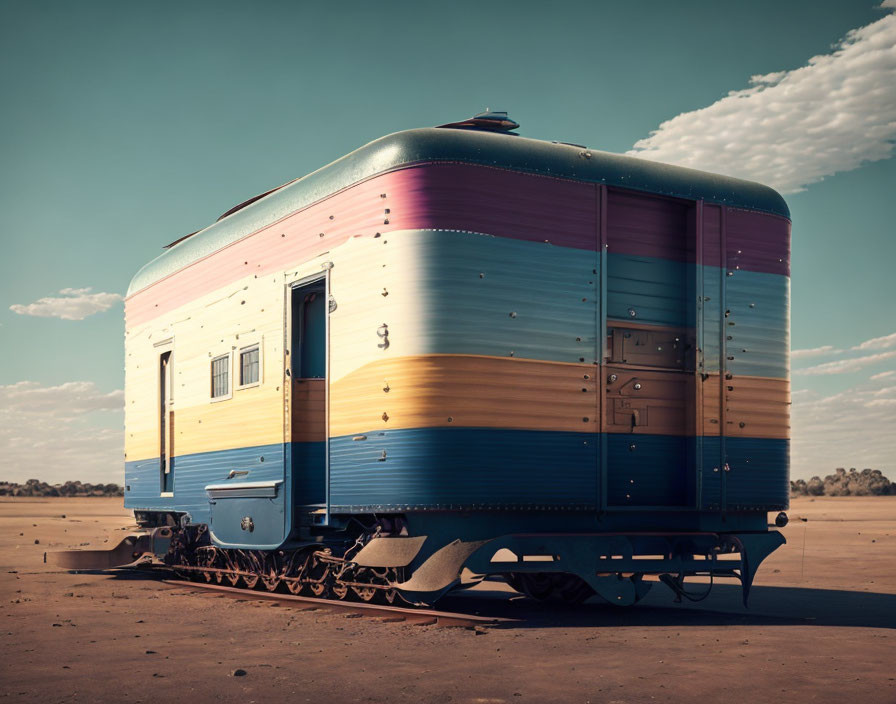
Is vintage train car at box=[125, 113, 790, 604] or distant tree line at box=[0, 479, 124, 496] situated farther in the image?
distant tree line at box=[0, 479, 124, 496]

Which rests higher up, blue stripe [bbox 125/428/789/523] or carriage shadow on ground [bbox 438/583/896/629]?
blue stripe [bbox 125/428/789/523]

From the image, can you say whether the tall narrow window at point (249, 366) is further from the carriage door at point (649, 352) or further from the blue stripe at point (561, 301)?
the carriage door at point (649, 352)

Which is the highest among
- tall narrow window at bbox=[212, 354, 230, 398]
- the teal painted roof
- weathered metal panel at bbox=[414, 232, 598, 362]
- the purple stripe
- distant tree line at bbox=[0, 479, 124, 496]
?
the teal painted roof

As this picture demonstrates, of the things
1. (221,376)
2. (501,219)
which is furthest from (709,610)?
(221,376)

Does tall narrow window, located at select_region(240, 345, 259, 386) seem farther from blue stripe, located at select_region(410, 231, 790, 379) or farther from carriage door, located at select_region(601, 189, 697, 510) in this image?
carriage door, located at select_region(601, 189, 697, 510)

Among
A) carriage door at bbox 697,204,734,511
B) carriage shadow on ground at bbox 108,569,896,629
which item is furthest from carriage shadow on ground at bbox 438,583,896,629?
carriage door at bbox 697,204,734,511

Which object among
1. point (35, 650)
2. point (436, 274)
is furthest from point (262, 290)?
point (35, 650)

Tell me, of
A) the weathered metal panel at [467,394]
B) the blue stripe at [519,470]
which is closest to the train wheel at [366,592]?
the blue stripe at [519,470]

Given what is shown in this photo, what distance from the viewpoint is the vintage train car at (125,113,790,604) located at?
989 cm

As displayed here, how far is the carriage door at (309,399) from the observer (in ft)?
37.8

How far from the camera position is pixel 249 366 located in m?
12.7

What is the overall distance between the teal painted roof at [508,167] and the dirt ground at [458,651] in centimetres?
427

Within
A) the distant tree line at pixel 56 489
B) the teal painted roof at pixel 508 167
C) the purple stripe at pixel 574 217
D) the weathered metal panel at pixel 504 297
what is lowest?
the distant tree line at pixel 56 489

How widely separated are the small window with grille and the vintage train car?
0.13 ft
